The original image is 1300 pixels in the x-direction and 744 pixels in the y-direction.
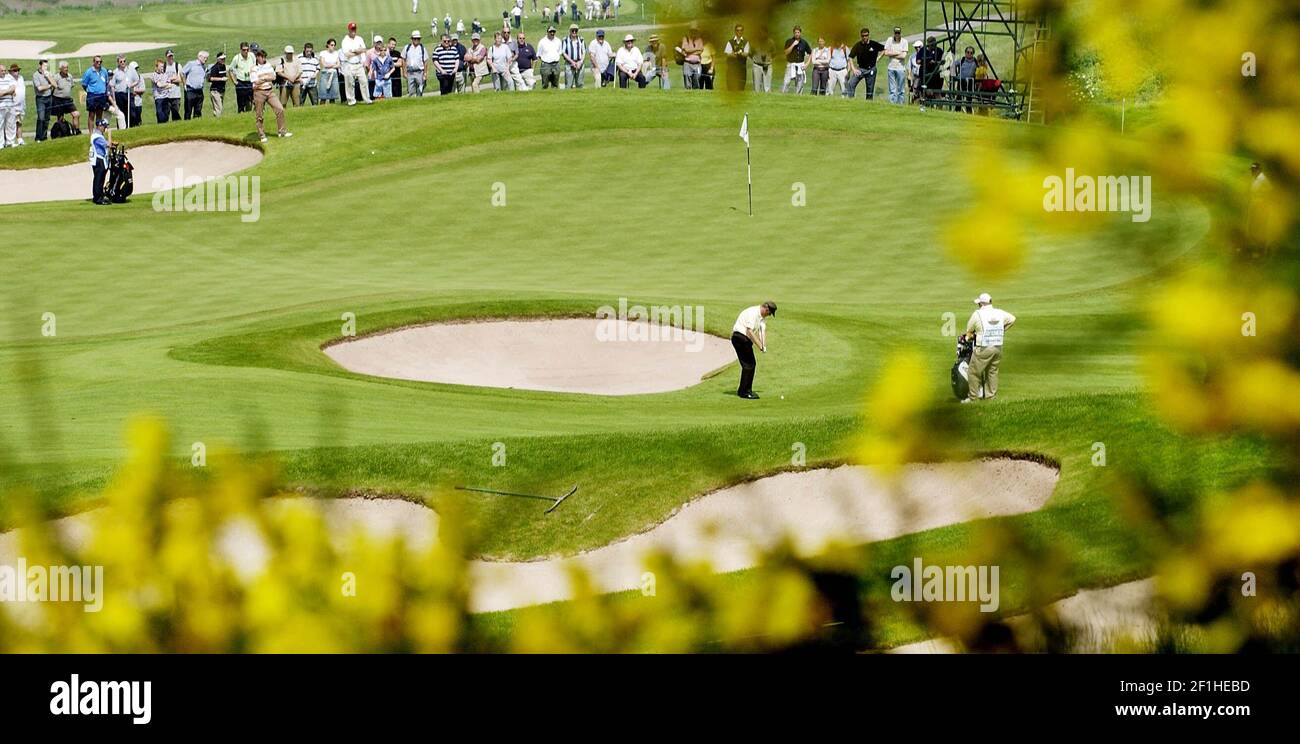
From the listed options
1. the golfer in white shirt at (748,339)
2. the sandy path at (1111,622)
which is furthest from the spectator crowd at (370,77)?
the sandy path at (1111,622)

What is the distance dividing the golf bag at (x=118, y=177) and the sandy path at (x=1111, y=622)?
34.4 metres

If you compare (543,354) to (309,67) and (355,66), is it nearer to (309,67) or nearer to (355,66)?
(355,66)

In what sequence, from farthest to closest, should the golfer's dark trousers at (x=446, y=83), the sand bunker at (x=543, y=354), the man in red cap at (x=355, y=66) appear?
the golfer's dark trousers at (x=446, y=83) < the man in red cap at (x=355, y=66) < the sand bunker at (x=543, y=354)

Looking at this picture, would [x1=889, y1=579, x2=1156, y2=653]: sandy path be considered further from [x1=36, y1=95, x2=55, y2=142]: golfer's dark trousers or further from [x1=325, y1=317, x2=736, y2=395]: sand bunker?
[x1=36, y1=95, x2=55, y2=142]: golfer's dark trousers

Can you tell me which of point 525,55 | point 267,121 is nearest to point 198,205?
point 267,121

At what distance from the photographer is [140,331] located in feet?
78.2

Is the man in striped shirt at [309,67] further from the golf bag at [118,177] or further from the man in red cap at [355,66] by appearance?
the golf bag at [118,177]

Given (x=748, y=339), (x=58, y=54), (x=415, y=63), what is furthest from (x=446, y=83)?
(x=58, y=54)

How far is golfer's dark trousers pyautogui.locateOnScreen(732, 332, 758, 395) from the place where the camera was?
20.0 m

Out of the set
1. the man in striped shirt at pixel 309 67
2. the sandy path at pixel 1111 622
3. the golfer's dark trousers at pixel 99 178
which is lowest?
the sandy path at pixel 1111 622

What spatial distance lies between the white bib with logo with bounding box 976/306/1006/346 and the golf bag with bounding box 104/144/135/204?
22998mm

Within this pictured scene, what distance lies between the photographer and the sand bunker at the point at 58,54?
76.7 meters

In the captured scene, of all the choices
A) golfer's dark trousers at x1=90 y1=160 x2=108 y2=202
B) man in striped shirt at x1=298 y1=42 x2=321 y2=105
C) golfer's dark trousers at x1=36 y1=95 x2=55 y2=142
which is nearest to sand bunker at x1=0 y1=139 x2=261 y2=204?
golfer's dark trousers at x1=90 y1=160 x2=108 y2=202

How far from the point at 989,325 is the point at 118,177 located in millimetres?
23756
